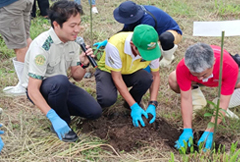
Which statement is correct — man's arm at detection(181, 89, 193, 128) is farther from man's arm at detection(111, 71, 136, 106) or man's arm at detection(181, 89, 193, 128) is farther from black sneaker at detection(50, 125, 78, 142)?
black sneaker at detection(50, 125, 78, 142)

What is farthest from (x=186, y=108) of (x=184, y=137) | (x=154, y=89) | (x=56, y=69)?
(x=56, y=69)

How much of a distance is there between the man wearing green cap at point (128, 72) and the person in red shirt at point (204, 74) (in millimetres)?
294

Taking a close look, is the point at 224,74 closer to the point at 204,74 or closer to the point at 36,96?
the point at 204,74

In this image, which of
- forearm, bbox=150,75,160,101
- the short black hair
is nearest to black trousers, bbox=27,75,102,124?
the short black hair

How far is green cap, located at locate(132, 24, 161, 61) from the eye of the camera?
2.20 m

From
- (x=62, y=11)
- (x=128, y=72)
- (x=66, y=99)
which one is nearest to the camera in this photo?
(x=62, y=11)

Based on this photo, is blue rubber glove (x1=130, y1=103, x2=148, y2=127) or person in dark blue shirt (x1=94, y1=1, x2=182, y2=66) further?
person in dark blue shirt (x1=94, y1=1, x2=182, y2=66)

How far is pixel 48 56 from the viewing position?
2.16 metres

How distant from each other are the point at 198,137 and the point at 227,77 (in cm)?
57

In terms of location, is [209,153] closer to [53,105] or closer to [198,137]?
[198,137]

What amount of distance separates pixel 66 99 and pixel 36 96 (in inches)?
10.3

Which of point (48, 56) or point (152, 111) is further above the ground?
point (48, 56)

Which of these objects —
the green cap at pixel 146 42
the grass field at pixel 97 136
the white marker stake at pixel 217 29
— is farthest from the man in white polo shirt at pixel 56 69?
the white marker stake at pixel 217 29

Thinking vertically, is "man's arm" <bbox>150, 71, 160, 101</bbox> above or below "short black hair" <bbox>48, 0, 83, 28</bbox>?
below
